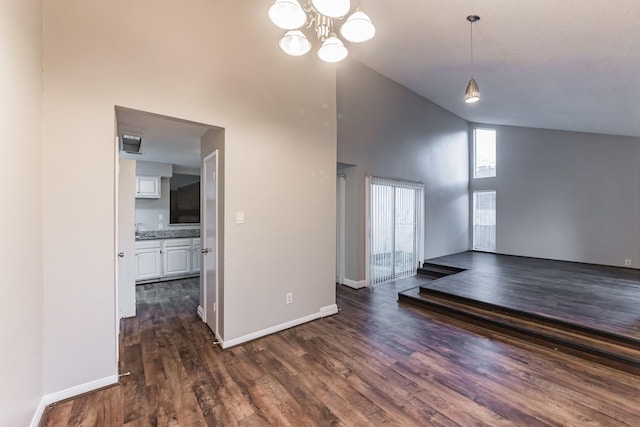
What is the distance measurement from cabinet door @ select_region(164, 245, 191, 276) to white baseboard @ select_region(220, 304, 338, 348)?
3.11 meters

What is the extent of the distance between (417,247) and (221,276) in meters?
4.61

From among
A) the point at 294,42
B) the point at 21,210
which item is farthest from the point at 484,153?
the point at 21,210

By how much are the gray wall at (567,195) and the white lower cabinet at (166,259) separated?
7649mm

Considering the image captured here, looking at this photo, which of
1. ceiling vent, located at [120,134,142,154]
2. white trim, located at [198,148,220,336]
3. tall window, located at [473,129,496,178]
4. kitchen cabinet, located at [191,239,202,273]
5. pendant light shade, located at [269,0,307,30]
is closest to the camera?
pendant light shade, located at [269,0,307,30]

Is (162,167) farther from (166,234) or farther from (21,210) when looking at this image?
(21,210)

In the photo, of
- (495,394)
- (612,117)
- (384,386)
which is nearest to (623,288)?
(612,117)

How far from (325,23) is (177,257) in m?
4.93

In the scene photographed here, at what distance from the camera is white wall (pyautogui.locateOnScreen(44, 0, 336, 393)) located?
6.77 ft

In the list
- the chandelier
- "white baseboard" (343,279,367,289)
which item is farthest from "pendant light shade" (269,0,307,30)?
"white baseboard" (343,279,367,289)

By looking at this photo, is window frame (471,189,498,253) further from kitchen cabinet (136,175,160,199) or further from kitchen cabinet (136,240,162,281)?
kitchen cabinet (136,175,160,199)

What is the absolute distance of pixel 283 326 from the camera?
3.26 metres

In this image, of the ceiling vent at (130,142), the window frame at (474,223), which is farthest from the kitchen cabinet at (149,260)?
the window frame at (474,223)

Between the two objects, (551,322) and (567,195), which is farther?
(567,195)

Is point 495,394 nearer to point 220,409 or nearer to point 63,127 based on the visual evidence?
point 220,409
